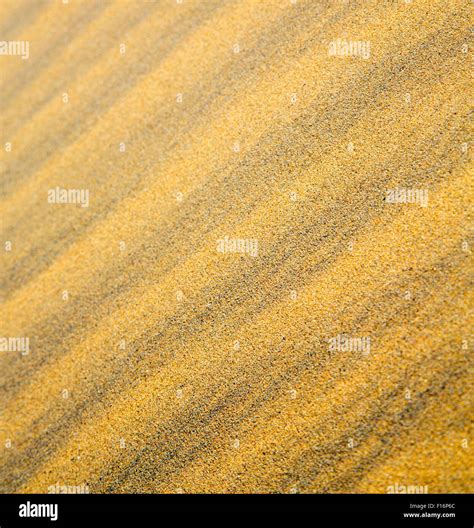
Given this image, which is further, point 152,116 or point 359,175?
point 152,116

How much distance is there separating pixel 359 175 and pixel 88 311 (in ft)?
10.1

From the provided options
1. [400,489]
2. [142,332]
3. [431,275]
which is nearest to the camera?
[400,489]

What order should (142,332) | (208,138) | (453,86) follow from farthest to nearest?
(208,138), (142,332), (453,86)

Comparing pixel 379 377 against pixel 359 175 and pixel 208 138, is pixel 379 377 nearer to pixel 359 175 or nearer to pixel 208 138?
pixel 359 175

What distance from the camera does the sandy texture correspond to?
3.83 meters

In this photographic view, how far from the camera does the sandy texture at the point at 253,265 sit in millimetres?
3830

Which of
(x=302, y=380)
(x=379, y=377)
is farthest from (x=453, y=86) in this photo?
(x=302, y=380)

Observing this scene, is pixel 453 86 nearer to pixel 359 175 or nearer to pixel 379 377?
pixel 359 175

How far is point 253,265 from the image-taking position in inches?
173

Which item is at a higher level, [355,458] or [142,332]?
[142,332]

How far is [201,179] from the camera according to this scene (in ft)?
15.7

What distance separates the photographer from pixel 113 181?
16.8ft
